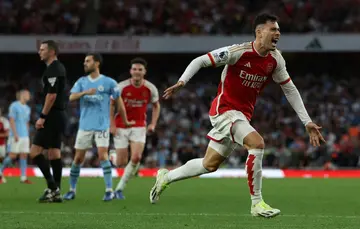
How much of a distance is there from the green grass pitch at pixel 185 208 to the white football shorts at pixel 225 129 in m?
0.84


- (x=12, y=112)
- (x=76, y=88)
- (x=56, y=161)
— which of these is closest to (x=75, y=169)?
(x=56, y=161)

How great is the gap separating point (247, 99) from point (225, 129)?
1.47 ft

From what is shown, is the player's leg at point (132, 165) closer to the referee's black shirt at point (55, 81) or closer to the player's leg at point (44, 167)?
the player's leg at point (44, 167)

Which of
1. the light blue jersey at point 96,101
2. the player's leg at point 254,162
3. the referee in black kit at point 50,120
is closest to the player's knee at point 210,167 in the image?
the player's leg at point 254,162

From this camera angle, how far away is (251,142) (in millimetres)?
8422

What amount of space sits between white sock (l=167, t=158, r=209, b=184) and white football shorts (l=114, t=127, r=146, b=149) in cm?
445

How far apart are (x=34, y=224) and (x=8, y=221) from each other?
433mm

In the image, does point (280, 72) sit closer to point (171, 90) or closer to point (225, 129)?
point (225, 129)

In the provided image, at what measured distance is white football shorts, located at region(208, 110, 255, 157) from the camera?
8.66 m

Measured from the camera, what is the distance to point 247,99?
8891 millimetres

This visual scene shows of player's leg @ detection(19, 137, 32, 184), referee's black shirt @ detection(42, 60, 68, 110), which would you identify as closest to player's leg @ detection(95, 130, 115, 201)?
referee's black shirt @ detection(42, 60, 68, 110)

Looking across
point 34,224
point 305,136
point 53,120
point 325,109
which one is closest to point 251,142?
point 34,224

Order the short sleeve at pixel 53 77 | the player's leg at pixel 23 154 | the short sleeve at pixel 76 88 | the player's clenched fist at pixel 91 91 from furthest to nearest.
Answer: the player's leg at pixel 23 154 → the short sleeve at pixel 76 88 → the player's clenched fist at pixel 91 91 → the short sleeve at pixel 53 77

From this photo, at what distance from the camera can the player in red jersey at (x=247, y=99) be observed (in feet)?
27.7
